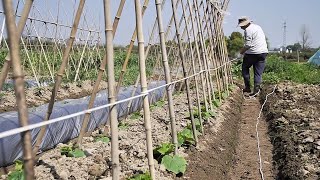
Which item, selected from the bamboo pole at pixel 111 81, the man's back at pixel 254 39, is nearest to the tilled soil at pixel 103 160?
the bamboo pole at pixel 111 81

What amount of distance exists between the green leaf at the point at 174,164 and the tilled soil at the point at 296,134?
1.31 meters

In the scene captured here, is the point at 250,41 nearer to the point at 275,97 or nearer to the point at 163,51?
the point at 275,97

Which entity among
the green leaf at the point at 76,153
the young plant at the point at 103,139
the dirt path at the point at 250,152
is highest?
the green leaf at the point at 76,153

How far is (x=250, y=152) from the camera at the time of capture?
5734 millimetres

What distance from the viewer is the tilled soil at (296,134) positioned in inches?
174

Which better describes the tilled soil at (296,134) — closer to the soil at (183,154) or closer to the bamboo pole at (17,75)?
the soil at (183,154)

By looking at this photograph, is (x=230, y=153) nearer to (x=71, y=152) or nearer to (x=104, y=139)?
(x=104, y=139)

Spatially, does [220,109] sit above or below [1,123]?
below

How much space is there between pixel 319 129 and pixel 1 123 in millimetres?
4593

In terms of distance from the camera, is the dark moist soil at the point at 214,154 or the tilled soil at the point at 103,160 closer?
the tilled soil at the point at 103,160

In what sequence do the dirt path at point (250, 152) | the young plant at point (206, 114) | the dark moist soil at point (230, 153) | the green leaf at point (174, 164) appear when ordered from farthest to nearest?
1. the young plant at point (206, 114)
2. the dirt path at point (250, 152)
3. the dark moist soil at point (230, 153)
4. the green leaf at point (174, 164)

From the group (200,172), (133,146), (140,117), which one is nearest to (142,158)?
(133,146)

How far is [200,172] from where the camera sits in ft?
13.6

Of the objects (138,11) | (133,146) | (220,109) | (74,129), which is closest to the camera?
(138,11)
